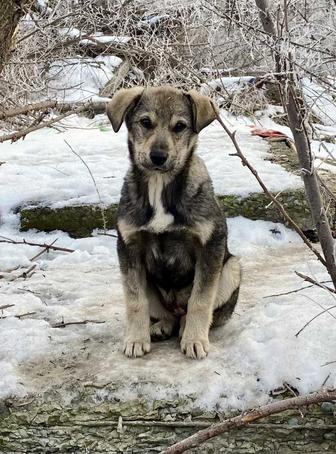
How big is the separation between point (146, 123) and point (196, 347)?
53.4 inches

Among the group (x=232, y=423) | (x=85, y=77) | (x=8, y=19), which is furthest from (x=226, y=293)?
(x=85, y=77)

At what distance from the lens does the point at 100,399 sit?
3512 millimetres

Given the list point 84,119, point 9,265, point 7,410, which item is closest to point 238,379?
point 7,410

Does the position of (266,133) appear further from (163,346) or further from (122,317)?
(163,346)

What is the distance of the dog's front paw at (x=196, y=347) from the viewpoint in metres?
3.77

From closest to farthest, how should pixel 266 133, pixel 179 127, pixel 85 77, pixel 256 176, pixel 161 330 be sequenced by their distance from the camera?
pixel 256 176 < pixel 179 127 < pixel 161 330 < pixel 266 133 < pixel 85 77

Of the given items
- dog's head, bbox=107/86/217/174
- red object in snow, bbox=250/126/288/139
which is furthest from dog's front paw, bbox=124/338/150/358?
red object in snow, bbox=250/126/288/139

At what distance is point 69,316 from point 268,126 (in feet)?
23.3

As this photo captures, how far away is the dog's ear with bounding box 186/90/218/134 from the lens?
12.8 ft

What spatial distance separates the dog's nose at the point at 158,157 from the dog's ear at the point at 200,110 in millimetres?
379

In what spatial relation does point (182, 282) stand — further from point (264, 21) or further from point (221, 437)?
point (264, 21)

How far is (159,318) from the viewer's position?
4.21 metres

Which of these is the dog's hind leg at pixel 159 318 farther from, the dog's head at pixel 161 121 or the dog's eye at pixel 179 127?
the dog's eye at pixel 179 127

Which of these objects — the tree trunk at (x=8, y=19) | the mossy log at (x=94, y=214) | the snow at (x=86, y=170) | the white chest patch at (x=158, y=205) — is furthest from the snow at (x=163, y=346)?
the tree trunk at (x=8, y=19)
